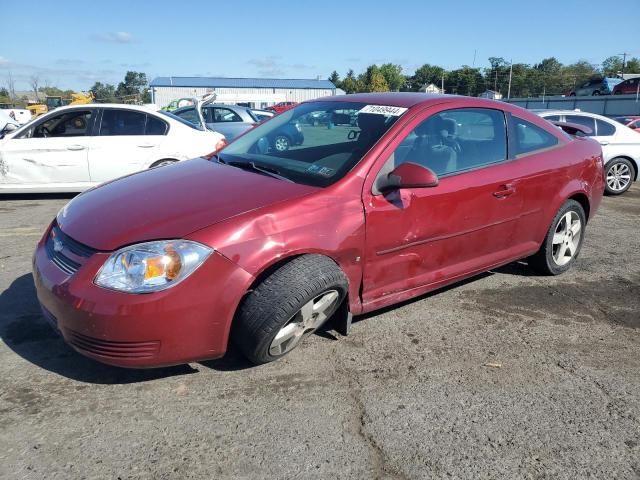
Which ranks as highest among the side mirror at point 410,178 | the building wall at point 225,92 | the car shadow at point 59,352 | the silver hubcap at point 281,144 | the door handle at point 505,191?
the building wall at point 225,92

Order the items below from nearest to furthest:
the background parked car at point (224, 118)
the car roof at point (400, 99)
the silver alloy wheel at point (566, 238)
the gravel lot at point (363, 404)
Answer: the gravel lot at point (363, 404) → the car roof at point (400, 99) → the silver alloy wheel at point (566, 238) → the background parked car at point (224, 118)

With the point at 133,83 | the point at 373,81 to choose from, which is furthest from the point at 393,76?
the point at 133,83

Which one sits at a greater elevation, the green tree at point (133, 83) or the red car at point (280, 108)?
the green tree at point (133, 83)

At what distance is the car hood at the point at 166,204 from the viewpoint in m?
2.56

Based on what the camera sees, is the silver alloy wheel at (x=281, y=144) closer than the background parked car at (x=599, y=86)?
Yes

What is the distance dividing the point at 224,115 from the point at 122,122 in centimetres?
534

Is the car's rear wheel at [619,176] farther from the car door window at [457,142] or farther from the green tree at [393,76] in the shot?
the green tree at [393,76]

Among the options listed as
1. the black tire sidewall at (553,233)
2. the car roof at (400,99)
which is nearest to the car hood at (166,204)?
the car roof at (400,99)

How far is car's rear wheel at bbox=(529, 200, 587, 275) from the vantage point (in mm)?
4273

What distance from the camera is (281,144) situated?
12.1 ft

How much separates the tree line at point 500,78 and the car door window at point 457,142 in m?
67.7

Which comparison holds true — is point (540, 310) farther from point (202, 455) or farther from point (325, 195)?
point (202, 455)

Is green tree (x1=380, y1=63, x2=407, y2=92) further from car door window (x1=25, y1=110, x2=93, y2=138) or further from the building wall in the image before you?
car door window (x1=25, y1=110, x2=93, y2=138)

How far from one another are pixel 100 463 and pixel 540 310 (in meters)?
3.08
